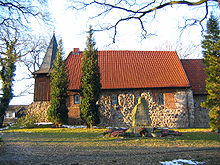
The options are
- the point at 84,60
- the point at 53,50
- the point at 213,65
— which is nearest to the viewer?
the point at 213,65

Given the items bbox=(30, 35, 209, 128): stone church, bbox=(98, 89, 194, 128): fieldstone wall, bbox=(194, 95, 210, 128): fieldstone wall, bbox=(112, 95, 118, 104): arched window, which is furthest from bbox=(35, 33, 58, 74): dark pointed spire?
bbox=(194, 95, 210, 128): fieldstone wall

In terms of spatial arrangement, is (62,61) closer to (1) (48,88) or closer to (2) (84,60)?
(2) (84,60)

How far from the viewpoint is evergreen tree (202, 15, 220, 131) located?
42.1 ft

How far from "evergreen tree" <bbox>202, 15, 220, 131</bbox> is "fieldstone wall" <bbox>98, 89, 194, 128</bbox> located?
3.10m

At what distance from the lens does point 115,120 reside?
16.5m

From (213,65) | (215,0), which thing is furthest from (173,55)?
(215,0)

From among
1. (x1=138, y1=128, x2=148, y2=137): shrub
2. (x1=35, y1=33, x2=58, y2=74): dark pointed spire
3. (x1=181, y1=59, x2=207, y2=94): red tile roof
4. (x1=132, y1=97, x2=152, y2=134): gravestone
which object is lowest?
(x1=138, y1=128, x2=148, y2=137): shrub

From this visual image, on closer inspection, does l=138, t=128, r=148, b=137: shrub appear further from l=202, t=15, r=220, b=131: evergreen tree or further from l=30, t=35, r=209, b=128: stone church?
l=30, t=35, r=209, b=128: stone church

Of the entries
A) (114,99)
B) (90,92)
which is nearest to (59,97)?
(90,92)

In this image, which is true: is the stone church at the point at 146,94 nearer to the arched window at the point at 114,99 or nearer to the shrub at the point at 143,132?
the arched window at the point at 114,99

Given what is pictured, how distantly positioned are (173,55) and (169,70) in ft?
8.37

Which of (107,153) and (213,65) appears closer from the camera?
(107,153)

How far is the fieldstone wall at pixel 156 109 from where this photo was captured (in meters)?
16.4

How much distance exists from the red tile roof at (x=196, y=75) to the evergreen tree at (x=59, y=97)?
10.5 meters
